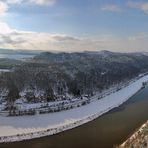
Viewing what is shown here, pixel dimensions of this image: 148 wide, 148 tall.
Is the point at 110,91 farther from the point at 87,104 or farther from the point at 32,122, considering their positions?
the point at 32,122

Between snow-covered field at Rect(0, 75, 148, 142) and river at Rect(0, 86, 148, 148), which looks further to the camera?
snow-covered field at Rect(0, 75, 148, 142)

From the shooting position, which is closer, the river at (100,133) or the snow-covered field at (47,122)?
the river at (100,133)

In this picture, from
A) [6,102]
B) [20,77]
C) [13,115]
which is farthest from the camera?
[20,77]

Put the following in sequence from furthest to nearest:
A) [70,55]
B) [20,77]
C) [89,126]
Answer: [70,55], [20,77], [89,126]

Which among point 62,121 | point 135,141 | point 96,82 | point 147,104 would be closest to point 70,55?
point 96,82
